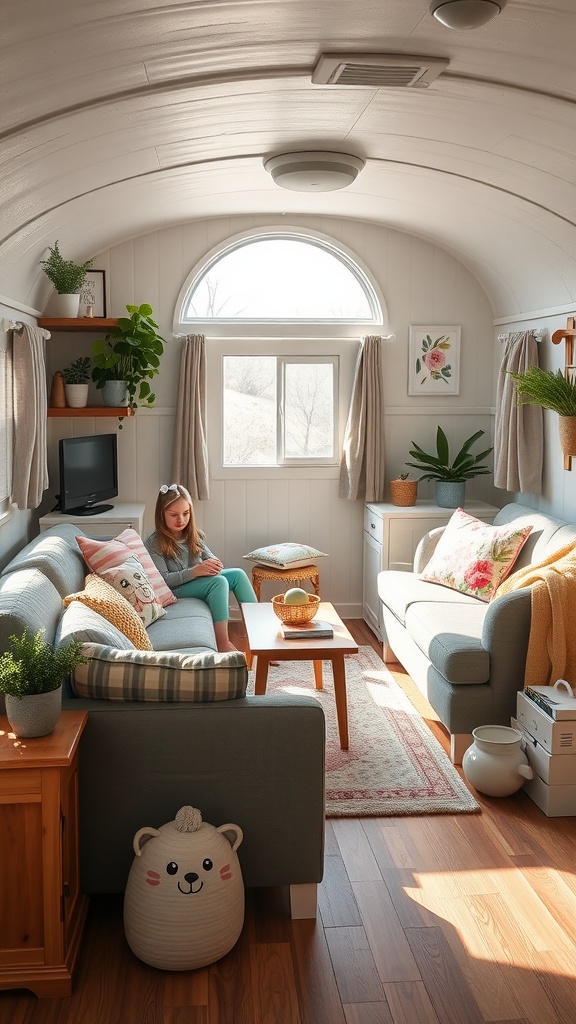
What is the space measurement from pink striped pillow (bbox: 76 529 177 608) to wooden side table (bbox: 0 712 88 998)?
186 cm

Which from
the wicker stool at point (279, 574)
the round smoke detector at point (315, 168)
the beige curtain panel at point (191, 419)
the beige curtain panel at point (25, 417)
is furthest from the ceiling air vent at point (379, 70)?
the wicker stool at point (279, 574)

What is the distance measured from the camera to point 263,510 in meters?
6.32

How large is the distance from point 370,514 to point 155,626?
7.33 ft

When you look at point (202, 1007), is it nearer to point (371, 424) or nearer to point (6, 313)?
point (6, 313)

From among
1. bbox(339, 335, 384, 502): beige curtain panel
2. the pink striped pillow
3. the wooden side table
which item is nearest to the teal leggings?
the pink striped pillow

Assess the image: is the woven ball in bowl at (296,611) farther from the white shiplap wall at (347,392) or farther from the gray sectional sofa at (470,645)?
the white shiplap wall at (347,392)

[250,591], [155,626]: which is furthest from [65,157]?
[250,591]

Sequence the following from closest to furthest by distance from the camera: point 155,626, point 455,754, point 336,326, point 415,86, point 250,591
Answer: point 415,86 < point 455,754 < point 155,626 < point 250,591 < point 336,326

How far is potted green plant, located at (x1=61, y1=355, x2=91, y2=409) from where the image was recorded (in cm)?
566

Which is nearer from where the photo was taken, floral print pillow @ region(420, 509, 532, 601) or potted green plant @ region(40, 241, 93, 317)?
floral print pillow @ region(420, 509, 532, 601)

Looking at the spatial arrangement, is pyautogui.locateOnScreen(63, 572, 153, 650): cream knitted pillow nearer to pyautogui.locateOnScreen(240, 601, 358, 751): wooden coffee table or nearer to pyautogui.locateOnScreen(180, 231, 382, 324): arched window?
pyautogui.locateOnScreen(240, 601, 358, 751): wooden coffee table

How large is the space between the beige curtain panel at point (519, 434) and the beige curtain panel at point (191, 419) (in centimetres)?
185

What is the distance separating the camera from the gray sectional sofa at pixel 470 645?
3930 mm

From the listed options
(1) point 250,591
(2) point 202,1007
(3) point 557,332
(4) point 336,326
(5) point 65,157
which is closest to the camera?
(2) point 202,1007
